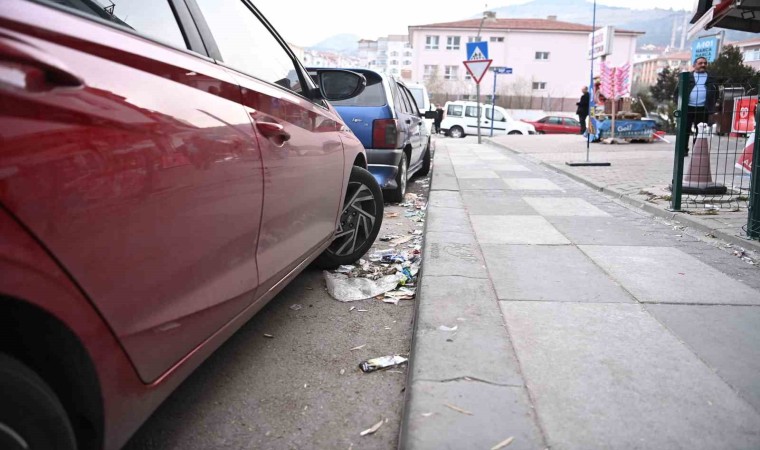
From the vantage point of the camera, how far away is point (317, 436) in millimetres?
2172

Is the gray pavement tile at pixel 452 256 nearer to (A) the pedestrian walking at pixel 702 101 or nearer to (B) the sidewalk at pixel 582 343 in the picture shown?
(B) the sidewalk at pixel 582 343

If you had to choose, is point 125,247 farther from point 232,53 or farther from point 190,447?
point 232,53

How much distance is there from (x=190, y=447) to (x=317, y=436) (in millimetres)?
475

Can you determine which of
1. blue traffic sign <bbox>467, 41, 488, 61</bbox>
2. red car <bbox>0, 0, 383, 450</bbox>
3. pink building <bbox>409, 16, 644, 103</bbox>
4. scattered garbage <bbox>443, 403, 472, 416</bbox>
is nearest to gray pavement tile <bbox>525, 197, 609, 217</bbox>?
scattered garbage <bbox>443, 403, 472, 416</bbox>

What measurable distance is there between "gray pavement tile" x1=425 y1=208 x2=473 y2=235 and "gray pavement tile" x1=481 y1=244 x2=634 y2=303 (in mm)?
553

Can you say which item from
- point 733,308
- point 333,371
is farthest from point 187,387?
point 733,308

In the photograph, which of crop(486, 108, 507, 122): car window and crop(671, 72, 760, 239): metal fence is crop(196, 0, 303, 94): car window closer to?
crop(671, 72, 760, 239): metal fence

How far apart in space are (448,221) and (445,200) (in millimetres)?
1373

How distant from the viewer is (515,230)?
541cm

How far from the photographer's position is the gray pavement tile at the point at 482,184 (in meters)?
8.44

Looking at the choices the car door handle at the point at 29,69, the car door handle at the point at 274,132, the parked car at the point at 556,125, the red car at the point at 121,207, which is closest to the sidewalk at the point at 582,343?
the red car at the point at 121,207

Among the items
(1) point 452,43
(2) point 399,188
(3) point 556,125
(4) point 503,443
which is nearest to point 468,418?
(4) point 503,443

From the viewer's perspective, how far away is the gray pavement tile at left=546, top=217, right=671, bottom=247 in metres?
4.99

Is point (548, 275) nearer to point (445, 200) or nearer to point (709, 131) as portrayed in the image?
point (445, 200)
